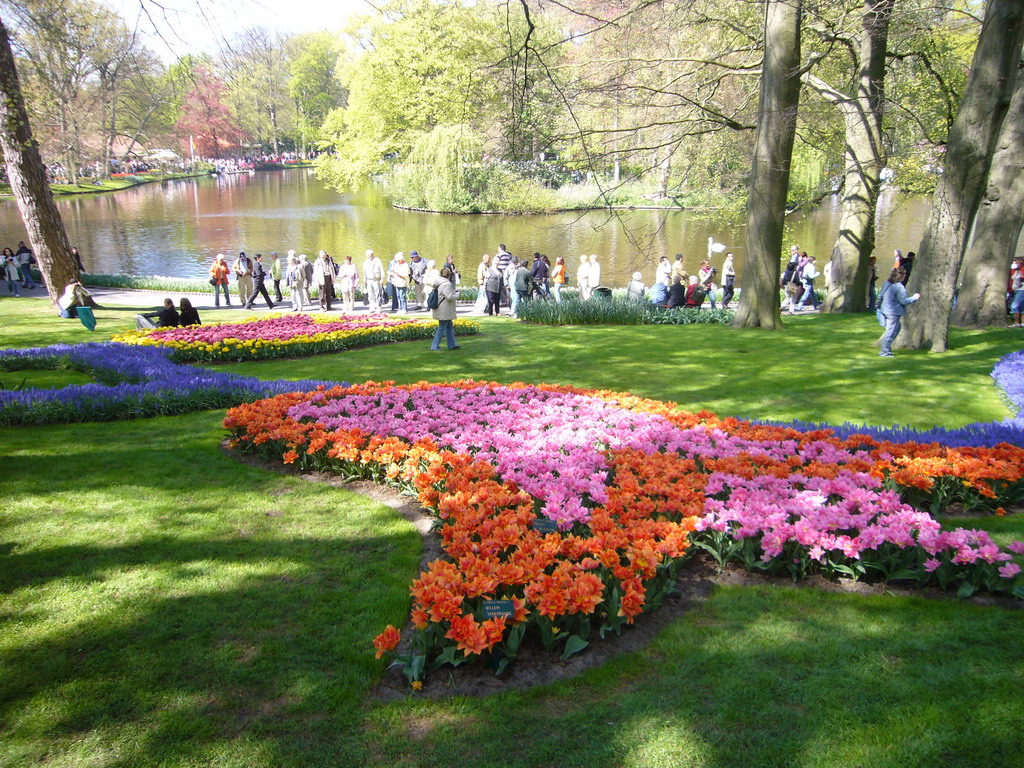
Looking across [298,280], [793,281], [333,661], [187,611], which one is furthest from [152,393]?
[793,281]

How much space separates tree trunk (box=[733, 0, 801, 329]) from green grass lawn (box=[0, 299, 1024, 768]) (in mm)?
9113

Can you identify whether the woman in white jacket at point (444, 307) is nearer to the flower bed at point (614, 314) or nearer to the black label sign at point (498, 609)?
the flower bed at point (614, 314)

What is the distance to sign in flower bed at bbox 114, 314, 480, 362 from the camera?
11.3 m

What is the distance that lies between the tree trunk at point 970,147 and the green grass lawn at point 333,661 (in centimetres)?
726

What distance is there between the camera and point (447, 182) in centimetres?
4309

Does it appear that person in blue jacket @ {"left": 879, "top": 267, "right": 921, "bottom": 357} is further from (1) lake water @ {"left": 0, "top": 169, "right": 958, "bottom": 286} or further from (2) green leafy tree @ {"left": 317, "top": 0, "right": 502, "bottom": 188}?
(2) green leafy tree @ {"left": 317, "top": 0, "right": 502, "bottom": 188}

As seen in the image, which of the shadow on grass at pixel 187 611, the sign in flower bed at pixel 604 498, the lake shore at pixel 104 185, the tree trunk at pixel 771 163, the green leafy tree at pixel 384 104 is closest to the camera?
the shadow on grass at pixel 187 611

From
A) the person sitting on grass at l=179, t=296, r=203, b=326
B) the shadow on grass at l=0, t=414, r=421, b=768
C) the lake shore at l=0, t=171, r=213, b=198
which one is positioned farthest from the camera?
the lake shore at l=0, t=171, r=213, b=198

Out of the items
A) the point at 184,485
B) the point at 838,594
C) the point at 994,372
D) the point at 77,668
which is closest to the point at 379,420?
the point at 184,485

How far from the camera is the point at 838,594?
4020 mm

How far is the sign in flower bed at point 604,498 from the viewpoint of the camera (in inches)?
138

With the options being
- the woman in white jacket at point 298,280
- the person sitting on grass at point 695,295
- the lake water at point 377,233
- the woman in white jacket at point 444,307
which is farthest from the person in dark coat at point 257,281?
the person sitting on grass at point 695,295

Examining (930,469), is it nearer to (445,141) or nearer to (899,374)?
(899,374)

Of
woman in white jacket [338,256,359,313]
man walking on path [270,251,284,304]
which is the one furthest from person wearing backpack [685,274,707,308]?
man walking on path [270,251,284,304]
